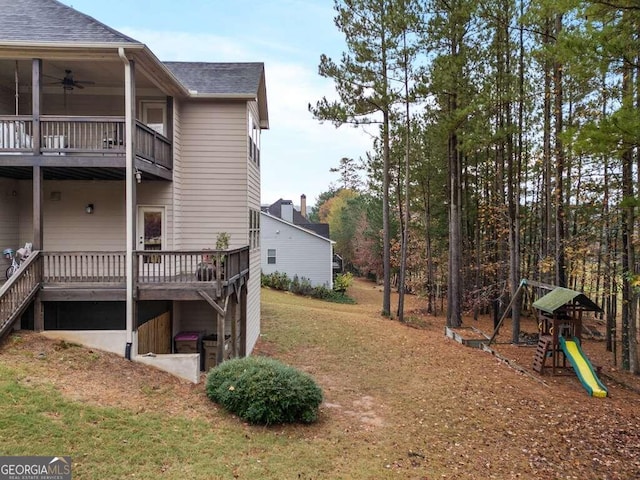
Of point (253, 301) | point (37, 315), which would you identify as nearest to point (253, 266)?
point (253, 301)

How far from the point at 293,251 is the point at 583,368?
78.1 feet

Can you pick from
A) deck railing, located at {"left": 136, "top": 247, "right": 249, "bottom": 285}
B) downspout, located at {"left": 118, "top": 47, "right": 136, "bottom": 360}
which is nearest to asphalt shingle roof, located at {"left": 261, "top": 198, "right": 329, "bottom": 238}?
deck railing, located at {"left": 136, "top": 247, "right": 249, "bottom": 285}

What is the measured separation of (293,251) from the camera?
109ft

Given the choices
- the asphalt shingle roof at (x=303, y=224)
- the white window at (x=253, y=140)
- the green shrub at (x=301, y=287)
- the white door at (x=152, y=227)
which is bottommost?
the green shrub at (x=301, y=287)

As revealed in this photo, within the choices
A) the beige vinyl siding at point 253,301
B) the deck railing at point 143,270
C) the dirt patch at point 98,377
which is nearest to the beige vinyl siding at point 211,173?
the beige vinyl siding at point 253,301

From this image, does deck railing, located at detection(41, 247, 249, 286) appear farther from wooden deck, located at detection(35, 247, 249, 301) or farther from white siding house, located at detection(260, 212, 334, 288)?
white siding house, located at detection(260, 212, 334, 288)

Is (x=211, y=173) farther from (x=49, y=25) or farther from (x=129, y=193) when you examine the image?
(x=49, y=25)

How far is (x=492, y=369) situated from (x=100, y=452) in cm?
987

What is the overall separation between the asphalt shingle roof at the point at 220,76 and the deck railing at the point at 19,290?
5998 millimetres

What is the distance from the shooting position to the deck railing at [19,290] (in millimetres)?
8045

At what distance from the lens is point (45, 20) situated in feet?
32.4

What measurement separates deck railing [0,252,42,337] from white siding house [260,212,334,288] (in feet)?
79.9

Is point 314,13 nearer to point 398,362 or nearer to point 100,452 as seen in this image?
point 398,362

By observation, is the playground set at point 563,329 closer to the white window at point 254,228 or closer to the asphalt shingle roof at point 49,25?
the white window at point 254,228
